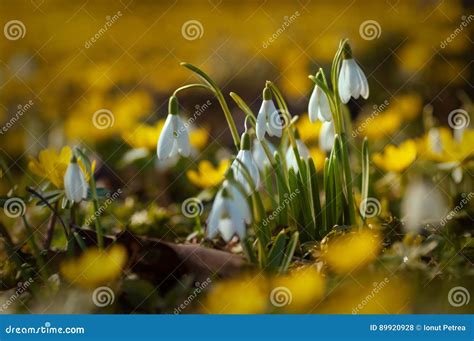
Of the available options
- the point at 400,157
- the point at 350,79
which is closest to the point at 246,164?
the point at 350,79

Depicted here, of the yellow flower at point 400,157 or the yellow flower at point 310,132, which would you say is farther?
the yellow flower at point 310,132

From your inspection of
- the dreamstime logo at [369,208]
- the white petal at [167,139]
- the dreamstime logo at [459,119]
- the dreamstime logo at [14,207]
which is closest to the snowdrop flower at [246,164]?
the white petal at [167,139]

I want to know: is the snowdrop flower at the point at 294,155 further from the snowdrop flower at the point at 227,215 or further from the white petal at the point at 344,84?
the snowdrop flower at the point at 227,215

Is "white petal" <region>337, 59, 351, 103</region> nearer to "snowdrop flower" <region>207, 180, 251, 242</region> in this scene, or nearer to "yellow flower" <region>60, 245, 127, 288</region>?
"snowdrop flower" <region>207, 180, 251, 242</region>

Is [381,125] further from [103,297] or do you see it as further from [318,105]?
[103,297]
